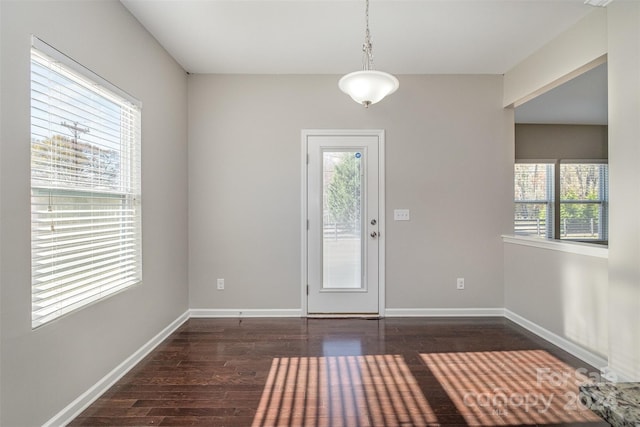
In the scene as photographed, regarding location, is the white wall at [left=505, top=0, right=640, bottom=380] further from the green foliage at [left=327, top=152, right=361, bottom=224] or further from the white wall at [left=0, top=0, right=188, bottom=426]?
the white wall at [left=0, top=0, right=188, bottom=426]

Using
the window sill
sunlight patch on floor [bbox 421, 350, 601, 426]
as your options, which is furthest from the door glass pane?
the window sill

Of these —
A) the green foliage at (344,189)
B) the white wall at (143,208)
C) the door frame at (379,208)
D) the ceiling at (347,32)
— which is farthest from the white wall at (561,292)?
the white wall at (143,208)

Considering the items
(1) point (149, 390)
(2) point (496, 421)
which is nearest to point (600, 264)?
(2) point (496, 421)

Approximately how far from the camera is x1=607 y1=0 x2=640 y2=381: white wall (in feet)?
6.77

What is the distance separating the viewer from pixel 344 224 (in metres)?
3.60

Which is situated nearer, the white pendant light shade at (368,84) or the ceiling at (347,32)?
the white pendant light shade at (368,84)

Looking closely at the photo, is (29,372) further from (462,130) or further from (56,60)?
(462,130)

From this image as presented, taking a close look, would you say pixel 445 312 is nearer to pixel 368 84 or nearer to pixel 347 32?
pixel 368 84

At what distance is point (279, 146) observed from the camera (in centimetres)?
357

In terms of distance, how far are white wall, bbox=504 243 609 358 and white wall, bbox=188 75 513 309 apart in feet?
1.34

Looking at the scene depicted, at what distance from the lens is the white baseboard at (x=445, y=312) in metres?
3.58

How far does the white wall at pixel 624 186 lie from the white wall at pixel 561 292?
24 cm

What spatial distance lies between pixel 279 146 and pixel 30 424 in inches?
114

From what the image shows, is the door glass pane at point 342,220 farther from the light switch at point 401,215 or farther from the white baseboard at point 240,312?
the white baseboard at point 240,312
